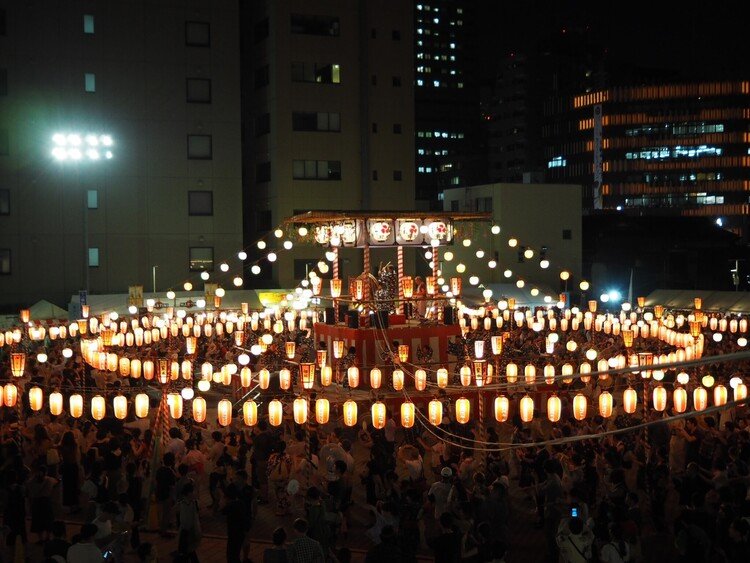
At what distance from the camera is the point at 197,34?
120ft

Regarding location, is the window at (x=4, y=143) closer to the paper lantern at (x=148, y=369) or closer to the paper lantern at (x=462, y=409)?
the paper lantern at (x=148, y=369)

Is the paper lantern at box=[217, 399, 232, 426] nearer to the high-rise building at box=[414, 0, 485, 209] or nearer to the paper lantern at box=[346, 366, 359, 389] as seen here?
the paper lantern at box=[346, 366, 359, 389]

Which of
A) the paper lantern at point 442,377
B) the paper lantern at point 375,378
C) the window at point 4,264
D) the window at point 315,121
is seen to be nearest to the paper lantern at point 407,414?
the paper lantern at point 442,377

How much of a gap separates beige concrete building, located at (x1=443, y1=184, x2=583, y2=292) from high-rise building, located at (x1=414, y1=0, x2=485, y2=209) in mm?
52149

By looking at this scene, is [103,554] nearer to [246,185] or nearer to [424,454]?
[424,454]

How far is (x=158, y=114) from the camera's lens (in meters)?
36.0

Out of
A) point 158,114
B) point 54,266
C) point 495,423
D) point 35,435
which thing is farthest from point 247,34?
point 35,435

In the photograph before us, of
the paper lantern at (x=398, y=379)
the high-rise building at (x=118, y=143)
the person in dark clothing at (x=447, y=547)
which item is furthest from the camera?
the high-rise building at (x=118, y=143)

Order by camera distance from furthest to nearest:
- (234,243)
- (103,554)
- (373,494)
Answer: (234,243)
(373,494)
(103,554)

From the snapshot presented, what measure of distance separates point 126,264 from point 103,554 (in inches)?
1083

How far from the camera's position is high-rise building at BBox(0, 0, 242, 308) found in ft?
112

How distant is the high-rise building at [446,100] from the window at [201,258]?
6009cm

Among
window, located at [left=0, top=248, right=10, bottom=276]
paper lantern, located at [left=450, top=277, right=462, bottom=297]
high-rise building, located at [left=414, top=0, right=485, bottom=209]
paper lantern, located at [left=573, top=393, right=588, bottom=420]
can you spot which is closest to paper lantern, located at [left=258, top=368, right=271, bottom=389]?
paper lantern, located at [left=573, top=393, right=588, bottom=420]

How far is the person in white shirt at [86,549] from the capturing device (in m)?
8.67
